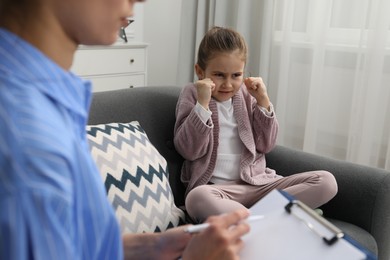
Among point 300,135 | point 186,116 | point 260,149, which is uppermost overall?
point 186,116

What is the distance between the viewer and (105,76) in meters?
2.94

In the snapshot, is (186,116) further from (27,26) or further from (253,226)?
(27,26)

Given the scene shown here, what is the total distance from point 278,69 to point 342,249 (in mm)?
2102

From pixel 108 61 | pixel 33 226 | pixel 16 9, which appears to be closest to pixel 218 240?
pixel 33 226

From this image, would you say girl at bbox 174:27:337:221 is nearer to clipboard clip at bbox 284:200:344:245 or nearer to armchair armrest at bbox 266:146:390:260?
armchair armrest at bbox 266:146:390:260

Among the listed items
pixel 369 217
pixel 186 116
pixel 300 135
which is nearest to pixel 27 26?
pixel 186 116

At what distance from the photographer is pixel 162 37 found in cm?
372

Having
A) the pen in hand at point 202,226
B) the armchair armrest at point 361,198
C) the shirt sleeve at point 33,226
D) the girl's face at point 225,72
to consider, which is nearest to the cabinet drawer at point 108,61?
the girl's face at point 225,72

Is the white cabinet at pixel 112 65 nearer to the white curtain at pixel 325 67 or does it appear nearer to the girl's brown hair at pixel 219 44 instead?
the white curtain at pixel 325 67

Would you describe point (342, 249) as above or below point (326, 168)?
above

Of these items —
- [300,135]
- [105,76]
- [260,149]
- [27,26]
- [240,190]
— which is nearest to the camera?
[27,26]

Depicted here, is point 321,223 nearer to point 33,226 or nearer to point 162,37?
point 33,226

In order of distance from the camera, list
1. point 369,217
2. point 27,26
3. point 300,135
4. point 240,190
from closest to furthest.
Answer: point 27,26
point 369,217
point 240,190
point 300,135

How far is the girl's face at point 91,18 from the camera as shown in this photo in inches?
19.6
